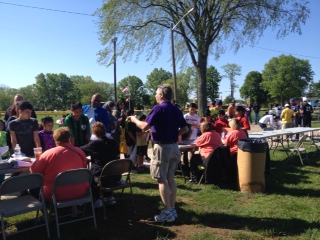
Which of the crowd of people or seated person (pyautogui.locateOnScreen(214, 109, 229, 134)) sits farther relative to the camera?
seated person (pyautogui.locateOnScreen(214, 109, 229, 134))

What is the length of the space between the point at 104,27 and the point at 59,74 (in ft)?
280

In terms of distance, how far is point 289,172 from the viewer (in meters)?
7.43

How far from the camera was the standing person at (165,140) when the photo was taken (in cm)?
421

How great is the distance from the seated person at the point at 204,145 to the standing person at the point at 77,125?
7.36 feet

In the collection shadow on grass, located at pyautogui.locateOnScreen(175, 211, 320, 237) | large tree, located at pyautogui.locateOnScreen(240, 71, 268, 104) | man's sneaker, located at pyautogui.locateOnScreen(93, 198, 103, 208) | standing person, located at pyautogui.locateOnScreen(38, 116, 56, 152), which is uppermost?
large tree, located at pyautogui.locateOnScreen(240, 71, 268, 104)

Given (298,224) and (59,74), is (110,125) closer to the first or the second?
(298,224)

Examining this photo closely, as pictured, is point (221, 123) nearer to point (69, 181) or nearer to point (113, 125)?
point (113, 125)

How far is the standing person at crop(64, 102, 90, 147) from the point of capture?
5727 millimetres

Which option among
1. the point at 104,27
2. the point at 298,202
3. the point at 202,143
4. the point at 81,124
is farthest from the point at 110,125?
the point at 104,27

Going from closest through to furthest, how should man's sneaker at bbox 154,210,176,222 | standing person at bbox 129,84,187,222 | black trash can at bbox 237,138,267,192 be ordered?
standing person at bbox 129,84,187,222 → man's sneaker at bbox 154,210,176,222 → black trash can at bbox 237,138,267,192

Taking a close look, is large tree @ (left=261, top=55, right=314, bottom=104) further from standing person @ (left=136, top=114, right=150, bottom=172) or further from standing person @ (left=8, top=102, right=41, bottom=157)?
standing person @ (left=8, top=102, right=41, bottom=157)

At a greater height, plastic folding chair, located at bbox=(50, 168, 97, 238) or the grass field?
plastic folding chair, located at bbox=(50, 168, 97, 238)

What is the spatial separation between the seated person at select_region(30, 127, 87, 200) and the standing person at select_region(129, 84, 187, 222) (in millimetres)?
932

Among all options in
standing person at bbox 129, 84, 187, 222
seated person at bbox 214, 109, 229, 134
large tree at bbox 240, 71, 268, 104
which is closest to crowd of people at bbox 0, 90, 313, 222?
standing person at bbox 129, 84, 187, 222
